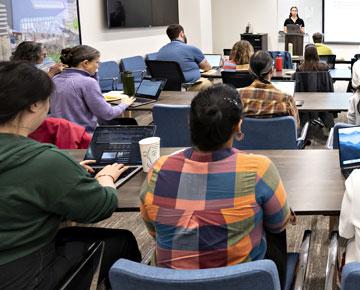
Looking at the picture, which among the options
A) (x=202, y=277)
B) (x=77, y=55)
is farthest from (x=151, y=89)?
(x=202, y=277)

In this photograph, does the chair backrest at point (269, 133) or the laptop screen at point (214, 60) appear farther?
the laptop screen at point (214, 60)

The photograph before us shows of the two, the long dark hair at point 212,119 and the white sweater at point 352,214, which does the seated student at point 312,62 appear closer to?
the white sweater at point 352,214

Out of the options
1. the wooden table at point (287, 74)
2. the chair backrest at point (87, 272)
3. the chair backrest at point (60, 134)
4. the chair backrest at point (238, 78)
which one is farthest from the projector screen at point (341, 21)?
the chair backrest at point (87, 272)

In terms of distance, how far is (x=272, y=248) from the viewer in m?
1.85

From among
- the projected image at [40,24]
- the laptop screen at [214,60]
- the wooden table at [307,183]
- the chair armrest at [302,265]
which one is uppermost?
the projected image at [40,24]

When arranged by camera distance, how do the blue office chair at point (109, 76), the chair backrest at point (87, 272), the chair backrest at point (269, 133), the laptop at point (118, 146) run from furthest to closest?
1. the blue office chair at point (109, 76)
2. the chair backrest at point (269, 133)
3. the laptop at point (118, 146)
4. the chair backrest at point (87, 272)

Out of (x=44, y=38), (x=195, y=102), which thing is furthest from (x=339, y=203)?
(x=44, y=38)

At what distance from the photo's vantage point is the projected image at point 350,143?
215cm

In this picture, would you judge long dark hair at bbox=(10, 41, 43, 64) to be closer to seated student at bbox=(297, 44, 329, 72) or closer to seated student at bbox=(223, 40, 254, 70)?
seated student at bbox=(223, 40, 254, 70)

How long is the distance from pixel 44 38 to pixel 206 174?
469 centimetres

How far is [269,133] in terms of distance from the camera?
3047mm

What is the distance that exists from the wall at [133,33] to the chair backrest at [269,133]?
393cm

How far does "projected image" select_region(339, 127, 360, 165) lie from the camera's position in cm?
215

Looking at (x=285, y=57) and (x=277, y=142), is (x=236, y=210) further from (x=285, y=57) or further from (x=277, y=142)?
(x=285, y=57)
